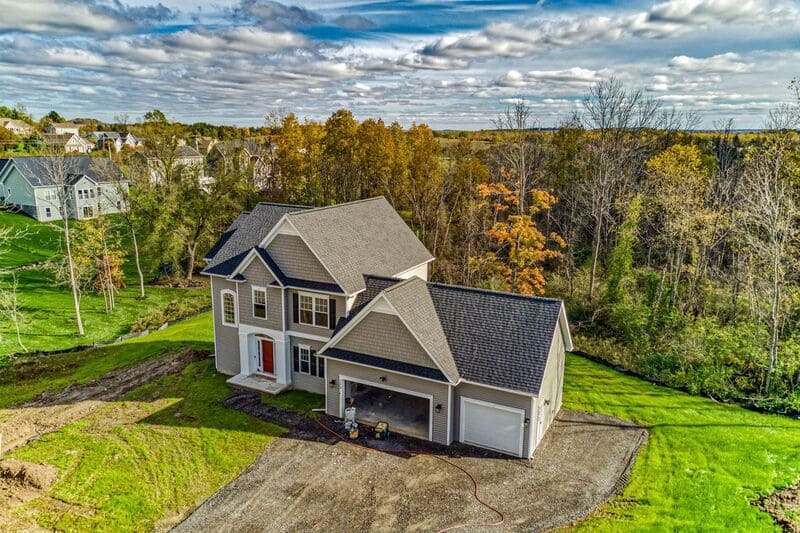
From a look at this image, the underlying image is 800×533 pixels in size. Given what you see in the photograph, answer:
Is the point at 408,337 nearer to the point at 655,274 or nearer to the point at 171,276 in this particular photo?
the point at 655,274

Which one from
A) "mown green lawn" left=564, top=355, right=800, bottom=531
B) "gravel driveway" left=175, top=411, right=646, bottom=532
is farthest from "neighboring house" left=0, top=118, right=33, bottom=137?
"mown green lawn" left=564, top=355, right=800, bottom=531

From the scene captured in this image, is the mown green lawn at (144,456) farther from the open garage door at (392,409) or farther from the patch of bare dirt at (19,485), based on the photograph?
the open garage door at (392,409)

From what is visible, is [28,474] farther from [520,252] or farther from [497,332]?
[520,252]

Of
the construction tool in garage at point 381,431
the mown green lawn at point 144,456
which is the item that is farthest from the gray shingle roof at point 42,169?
the construction tool in garage at point 381,431

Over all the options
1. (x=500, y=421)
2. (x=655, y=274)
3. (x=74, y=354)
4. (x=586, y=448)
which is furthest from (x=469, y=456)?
(x=74, y=354)

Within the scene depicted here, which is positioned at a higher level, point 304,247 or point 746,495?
point 304,247

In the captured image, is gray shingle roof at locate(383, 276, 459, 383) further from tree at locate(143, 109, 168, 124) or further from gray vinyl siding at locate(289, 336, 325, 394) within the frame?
tree at locate(143, 109, 168, 124)
